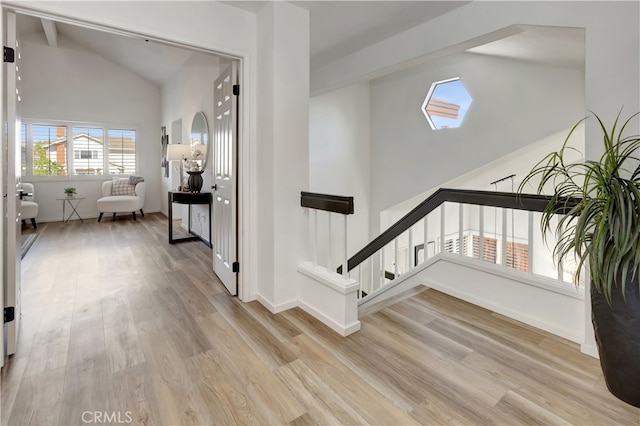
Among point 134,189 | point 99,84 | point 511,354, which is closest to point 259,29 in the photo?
point 511,354

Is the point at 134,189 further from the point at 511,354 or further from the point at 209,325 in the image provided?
the point at 511,354

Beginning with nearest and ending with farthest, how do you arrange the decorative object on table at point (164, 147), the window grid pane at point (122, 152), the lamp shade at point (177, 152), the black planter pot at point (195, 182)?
the black planter pot at point (195, 182), the lamp shade at point (177, 152), the decorative object on table at point (164, 147), the window grid pane at point (122, 152)

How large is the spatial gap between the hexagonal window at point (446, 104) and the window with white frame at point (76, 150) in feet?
20.2

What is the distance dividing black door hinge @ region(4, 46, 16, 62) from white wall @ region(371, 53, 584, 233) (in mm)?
4255

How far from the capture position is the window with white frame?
6.27 metres

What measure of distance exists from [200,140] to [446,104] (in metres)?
3.64

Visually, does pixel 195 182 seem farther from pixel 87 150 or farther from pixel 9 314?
pixel 87 150

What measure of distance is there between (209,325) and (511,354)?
6.22 feet

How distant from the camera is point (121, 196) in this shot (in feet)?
21.5

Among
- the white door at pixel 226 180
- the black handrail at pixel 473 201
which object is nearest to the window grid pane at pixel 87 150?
the white door at pixel 226 180

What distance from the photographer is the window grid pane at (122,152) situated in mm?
7066

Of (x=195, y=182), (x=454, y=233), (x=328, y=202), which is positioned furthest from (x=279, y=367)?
(x=454, y=233)

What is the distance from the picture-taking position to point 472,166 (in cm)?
439

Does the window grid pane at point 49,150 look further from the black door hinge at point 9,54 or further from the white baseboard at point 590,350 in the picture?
the white baseboard at point 590,350
